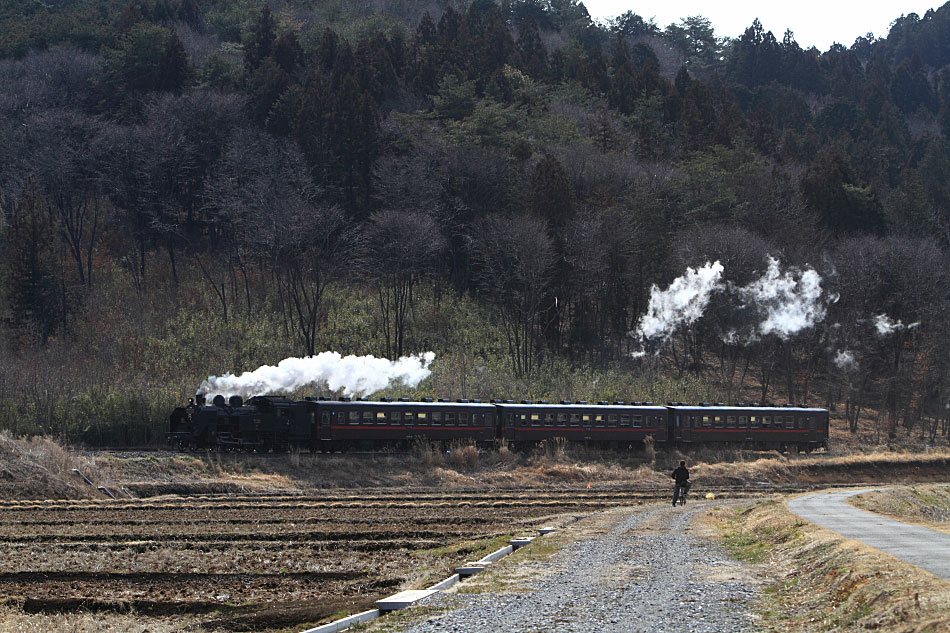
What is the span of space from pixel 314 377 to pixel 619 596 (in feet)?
146

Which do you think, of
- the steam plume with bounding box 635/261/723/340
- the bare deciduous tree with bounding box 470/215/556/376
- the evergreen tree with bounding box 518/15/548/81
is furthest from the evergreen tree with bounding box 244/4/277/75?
the steam plume with bounding box 635/261/723/340

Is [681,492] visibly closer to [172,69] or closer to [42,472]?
[42,472]

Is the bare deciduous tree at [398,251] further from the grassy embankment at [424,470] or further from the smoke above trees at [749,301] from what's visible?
the grassy embankment at [424,470]

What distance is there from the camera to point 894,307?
84.4 m

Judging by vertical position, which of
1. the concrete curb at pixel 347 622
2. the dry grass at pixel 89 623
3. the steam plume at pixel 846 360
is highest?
the steam plume at pixel 846 360

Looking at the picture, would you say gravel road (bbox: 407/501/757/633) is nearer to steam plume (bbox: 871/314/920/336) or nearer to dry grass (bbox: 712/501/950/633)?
dry grass (bbox: 712/501/950/633)

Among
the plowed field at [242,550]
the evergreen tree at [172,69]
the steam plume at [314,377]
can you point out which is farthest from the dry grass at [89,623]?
the evergreen tree at [172,69]

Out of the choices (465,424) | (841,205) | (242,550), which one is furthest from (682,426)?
(841,205)

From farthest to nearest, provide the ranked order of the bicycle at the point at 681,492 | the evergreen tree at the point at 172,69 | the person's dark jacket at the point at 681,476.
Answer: the evergreen tree at the point at 172,69
the person's dark jacket at the point at 681,476
the bicycle at the point at 681,492

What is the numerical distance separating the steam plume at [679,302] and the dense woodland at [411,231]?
1043mm

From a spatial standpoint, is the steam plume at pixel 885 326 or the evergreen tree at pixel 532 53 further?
the evergreen tree at pixel 532 53

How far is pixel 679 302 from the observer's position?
264 feet

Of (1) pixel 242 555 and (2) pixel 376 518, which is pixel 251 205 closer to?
(2) pixel 376 518

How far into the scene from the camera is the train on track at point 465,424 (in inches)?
1965
